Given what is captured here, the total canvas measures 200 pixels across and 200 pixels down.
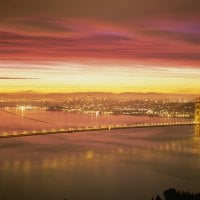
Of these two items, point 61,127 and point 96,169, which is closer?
point 96,169

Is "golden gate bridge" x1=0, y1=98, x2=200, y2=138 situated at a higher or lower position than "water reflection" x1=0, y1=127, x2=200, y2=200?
higher

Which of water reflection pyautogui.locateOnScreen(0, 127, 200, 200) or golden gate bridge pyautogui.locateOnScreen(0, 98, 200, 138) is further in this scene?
golden gate bridge pyautogui.locateOnScreen(0, 98, 200, 138)

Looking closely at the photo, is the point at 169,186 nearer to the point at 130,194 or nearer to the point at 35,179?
the point at 130,194

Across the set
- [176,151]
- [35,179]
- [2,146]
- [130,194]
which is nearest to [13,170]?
[35,179]

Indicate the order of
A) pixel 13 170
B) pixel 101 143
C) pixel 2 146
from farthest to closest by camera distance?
pixel 101 143
pixel 2 146
pixel 13 170

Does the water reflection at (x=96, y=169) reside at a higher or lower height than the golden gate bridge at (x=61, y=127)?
lower

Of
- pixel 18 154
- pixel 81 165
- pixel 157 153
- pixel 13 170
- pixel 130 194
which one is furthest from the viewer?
pixel 157 153

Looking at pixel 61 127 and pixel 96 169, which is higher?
pixel 61 127

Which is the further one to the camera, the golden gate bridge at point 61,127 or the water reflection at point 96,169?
the golden gate bridge at point 61,127

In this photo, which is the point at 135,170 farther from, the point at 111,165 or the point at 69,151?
the point at 69,151

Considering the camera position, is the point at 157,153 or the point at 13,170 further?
the point at 157,153
